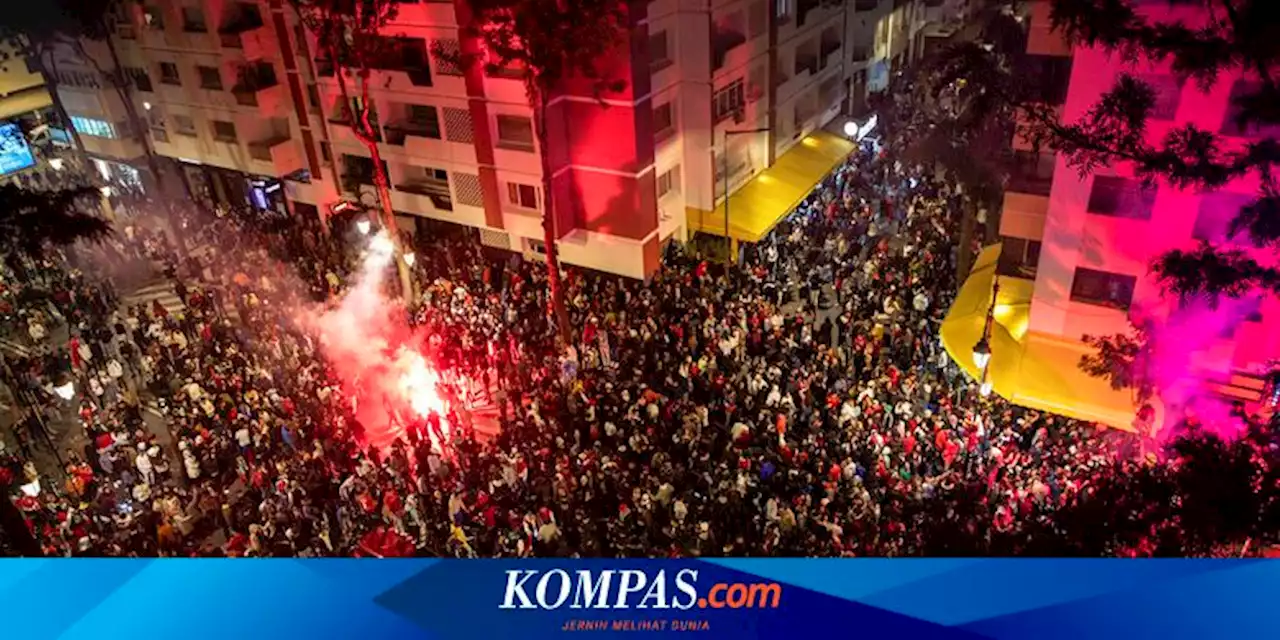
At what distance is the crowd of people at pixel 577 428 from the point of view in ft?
35.8

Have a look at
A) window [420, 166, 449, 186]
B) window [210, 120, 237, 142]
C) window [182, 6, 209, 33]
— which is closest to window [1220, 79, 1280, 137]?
window [420, 166, 449, 186]

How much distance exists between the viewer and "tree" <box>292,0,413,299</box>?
50.8ft

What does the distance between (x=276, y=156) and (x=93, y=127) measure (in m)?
7.04

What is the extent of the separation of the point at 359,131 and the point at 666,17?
6.74m

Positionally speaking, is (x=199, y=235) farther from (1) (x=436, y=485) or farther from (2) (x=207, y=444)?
(1) (x=436, y=485)

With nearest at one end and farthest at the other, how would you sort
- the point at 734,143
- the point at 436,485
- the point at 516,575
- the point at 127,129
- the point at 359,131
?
1. the point at 516,575
2. the point at 436,485
3. the point at 359,131
4. the point at 734,143
5. the point at 127,129

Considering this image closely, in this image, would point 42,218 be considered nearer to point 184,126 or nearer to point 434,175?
point 434,175

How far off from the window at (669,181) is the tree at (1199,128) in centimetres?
862

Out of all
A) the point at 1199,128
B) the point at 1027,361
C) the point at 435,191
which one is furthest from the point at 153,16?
→ the point at 1199,128

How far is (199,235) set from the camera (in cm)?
2064

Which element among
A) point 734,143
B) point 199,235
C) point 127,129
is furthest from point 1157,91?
point 127,129

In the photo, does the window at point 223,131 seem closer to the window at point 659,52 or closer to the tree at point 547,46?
the tree at point 547,46

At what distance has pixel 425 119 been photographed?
58.6 feet

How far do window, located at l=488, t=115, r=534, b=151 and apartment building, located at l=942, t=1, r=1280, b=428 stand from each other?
8.94 meters
